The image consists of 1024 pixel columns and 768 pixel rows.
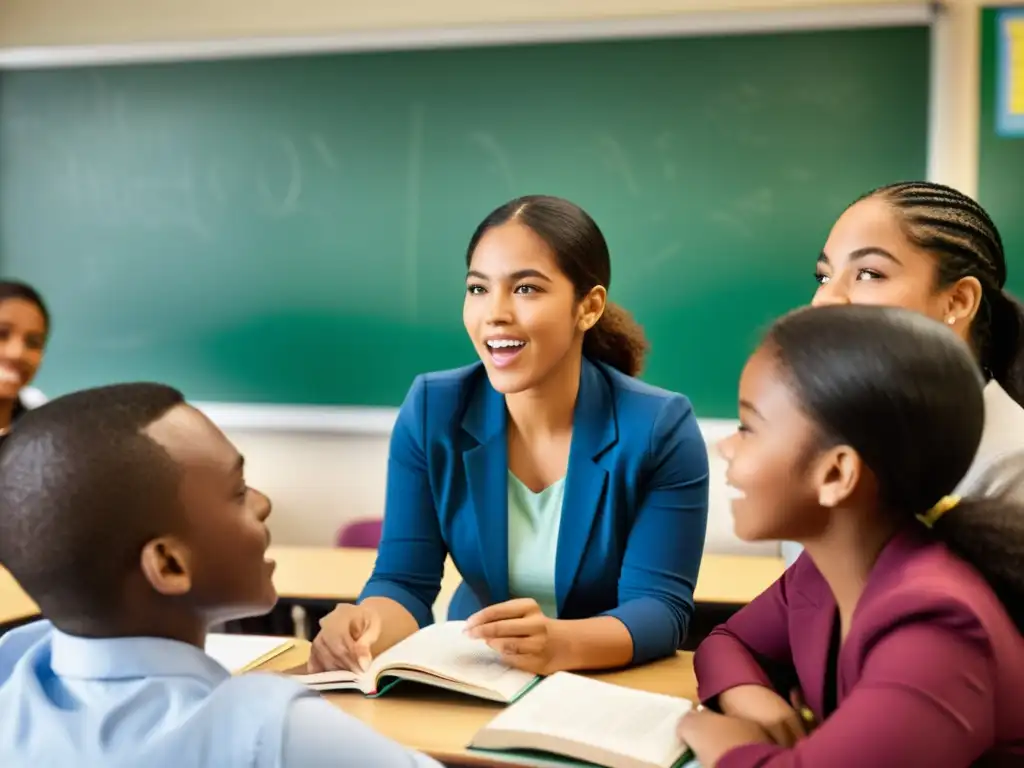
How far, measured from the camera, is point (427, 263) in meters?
3.31

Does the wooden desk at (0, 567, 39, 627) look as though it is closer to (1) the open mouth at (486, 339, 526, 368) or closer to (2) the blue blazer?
(2) the blue blazer

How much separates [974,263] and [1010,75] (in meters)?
1.82

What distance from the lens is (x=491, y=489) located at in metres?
1.68

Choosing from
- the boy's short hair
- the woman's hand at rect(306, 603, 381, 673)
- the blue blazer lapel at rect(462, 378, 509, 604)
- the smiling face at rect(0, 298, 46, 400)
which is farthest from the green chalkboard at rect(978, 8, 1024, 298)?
the smiling face at rect(0, 298, 46, 400)

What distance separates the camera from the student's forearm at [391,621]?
4.93ft

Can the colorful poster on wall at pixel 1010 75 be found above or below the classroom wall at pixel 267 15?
below

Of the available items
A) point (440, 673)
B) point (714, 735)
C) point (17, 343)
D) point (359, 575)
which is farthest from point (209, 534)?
point (17, 343)

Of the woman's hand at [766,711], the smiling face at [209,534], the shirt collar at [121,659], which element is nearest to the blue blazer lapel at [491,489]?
the woman's hand at [766,711]

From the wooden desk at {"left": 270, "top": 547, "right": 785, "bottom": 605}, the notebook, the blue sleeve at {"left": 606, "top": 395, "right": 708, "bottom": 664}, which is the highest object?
the blue sleeve at {"left": 606, "top": 395, "right": 708, "bottom": 664}

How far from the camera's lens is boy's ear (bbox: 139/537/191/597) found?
2.99 feet

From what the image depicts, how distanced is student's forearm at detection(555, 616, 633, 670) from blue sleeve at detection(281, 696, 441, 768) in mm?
539

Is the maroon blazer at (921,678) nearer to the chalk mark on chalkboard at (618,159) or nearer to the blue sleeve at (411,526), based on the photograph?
the blue sleeve at (411,526)

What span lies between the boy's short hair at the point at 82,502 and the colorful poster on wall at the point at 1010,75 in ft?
9.20

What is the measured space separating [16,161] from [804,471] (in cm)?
347
